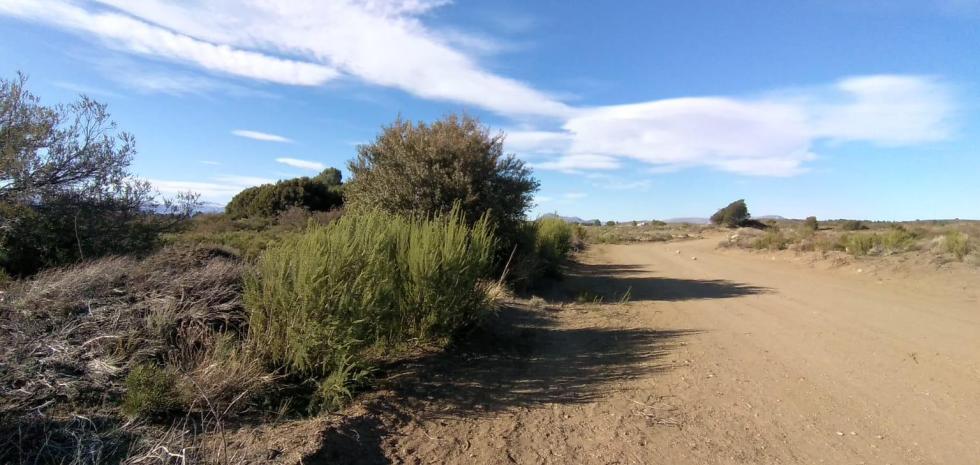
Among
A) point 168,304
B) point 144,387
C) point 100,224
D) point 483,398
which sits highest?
point 100,224

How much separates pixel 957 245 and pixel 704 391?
53.0ft

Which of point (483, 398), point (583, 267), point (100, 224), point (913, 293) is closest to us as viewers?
point (483, 398)

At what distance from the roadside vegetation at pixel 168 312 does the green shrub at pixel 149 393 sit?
0.01 metres

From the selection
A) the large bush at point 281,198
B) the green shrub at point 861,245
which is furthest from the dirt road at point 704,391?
the large bush at point 281,198

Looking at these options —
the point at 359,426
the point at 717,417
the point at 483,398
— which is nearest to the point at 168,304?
the point at 359,426

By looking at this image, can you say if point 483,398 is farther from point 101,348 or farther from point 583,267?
point 583,267

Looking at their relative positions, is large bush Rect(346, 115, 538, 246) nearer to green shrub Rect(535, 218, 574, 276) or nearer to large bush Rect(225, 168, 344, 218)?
green shrub Rect(535, 218, 574, 276)

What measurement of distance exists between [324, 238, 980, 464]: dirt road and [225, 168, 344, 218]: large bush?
18139 millimetres

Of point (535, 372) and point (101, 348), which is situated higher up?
point (101, 348)

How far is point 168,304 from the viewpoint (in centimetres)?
550

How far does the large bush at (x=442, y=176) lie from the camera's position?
12617 mm

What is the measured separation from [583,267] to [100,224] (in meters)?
18.2

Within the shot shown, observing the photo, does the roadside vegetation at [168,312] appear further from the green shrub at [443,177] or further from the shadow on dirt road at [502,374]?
the green shrub at [443,177]

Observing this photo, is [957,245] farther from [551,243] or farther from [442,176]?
[442,176]
